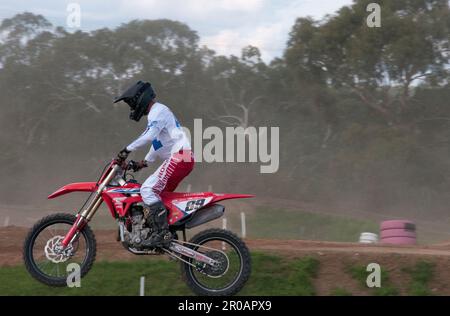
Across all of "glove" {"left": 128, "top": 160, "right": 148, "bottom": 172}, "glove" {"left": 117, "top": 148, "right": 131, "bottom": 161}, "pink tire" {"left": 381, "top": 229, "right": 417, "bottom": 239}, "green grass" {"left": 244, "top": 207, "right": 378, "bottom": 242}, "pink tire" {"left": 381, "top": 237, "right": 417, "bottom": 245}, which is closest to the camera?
"glove" {"left": 117, "top": 148, "right": 131, "bottom": 161}

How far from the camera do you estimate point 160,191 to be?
8.87 meters

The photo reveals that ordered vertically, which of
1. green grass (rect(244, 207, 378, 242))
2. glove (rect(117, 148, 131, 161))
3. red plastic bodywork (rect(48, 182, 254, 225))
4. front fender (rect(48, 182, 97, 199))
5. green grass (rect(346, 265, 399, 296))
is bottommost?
green grass (rect(244, 207, 378, 242))

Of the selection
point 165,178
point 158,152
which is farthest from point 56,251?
point 158,152

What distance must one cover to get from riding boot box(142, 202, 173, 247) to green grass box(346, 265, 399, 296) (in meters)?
3.27

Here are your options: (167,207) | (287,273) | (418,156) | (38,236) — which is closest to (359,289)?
(287,273)

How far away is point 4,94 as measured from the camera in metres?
49.5

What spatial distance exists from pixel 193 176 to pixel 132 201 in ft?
113

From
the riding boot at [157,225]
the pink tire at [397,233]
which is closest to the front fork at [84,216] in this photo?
the riding boot at [157,225]

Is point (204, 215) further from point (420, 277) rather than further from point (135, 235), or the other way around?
point (420, 277)

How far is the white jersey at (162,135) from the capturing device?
28.7ft

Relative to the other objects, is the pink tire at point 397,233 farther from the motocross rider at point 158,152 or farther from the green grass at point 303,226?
the green grass at point 303,226

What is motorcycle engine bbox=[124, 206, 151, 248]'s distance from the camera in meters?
8.73

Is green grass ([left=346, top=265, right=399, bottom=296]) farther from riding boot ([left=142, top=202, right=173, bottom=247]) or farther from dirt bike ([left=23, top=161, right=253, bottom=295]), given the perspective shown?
riding boot ([left=142, top=202, right=173, bottom=247])

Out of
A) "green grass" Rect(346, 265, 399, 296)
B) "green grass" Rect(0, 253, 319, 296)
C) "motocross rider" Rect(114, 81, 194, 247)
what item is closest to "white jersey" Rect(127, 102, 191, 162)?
"motocross rider" Rect(114, 81, 194, 247)
